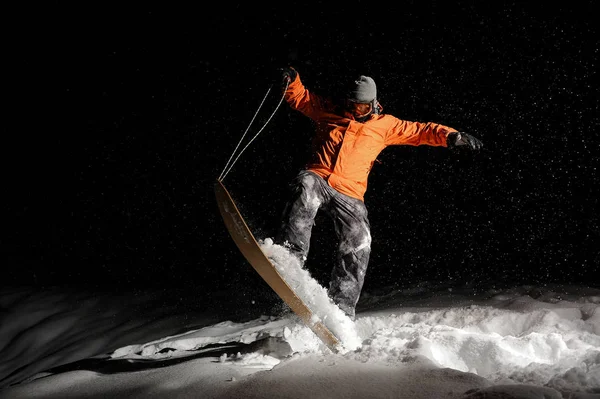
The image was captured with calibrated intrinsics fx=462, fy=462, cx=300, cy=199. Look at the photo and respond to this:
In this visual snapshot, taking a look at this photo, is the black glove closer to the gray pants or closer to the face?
the face

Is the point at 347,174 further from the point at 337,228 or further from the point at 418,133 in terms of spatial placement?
the point at 418,133

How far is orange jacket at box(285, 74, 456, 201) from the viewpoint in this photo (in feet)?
9.66

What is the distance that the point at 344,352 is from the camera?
236cm

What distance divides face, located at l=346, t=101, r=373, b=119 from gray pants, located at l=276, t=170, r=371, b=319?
48cm

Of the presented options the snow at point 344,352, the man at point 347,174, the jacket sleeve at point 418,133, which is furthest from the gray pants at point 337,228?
the jacket sleeve at point 418,133

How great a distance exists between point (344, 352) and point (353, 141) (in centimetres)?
130

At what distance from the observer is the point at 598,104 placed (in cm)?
449

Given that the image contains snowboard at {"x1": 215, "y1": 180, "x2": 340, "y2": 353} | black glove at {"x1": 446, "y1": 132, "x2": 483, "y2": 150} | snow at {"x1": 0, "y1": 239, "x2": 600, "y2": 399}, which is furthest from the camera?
black glove at {"x1": 446, "y1": 132, "x2": 483, "y2": 150}

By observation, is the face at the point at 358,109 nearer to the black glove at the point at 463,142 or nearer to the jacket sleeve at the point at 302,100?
the jacket sleeve at the point at 302,100

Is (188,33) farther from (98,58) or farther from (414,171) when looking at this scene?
(414,171)

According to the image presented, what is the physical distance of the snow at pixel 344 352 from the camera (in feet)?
5.97

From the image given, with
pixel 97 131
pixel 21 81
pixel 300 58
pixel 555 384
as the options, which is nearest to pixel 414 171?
pixel 300 58

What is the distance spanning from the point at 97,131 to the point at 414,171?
473cm

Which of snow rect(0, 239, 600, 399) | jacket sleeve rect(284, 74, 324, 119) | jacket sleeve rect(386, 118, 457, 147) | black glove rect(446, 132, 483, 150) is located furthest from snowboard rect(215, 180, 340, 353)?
black glove rect(446, 132, 483, 150)
